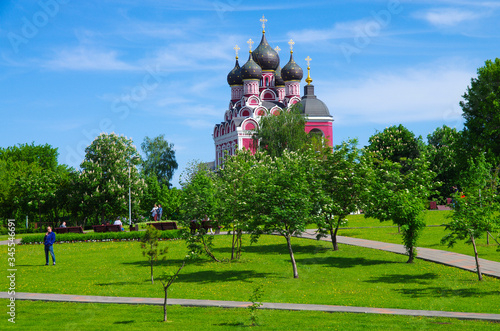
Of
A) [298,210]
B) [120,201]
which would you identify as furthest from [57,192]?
[298,210]

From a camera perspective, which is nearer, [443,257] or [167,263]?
[167,263]

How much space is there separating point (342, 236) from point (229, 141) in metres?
50.3

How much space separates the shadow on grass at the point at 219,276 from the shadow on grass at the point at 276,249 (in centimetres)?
495

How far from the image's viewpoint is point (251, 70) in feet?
278

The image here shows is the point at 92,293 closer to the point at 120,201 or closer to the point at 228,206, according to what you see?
the point at 228,206

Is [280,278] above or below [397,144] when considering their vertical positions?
below

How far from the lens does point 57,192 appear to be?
52469 millimetres

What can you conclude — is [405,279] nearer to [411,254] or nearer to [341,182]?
[411,254]

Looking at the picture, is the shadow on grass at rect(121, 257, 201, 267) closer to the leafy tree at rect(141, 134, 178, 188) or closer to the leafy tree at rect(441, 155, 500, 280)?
the leafy tree at rect(441, 155, 500, 280)

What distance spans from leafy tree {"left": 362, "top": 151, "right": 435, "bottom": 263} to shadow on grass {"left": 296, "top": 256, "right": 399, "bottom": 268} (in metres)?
1.73

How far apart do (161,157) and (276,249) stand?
202 ft

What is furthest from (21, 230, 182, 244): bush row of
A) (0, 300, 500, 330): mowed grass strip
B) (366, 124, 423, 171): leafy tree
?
(366, 124, 423, 171): leafy tree

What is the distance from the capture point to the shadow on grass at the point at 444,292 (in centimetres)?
1877

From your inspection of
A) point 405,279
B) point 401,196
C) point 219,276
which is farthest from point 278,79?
point 405,279
